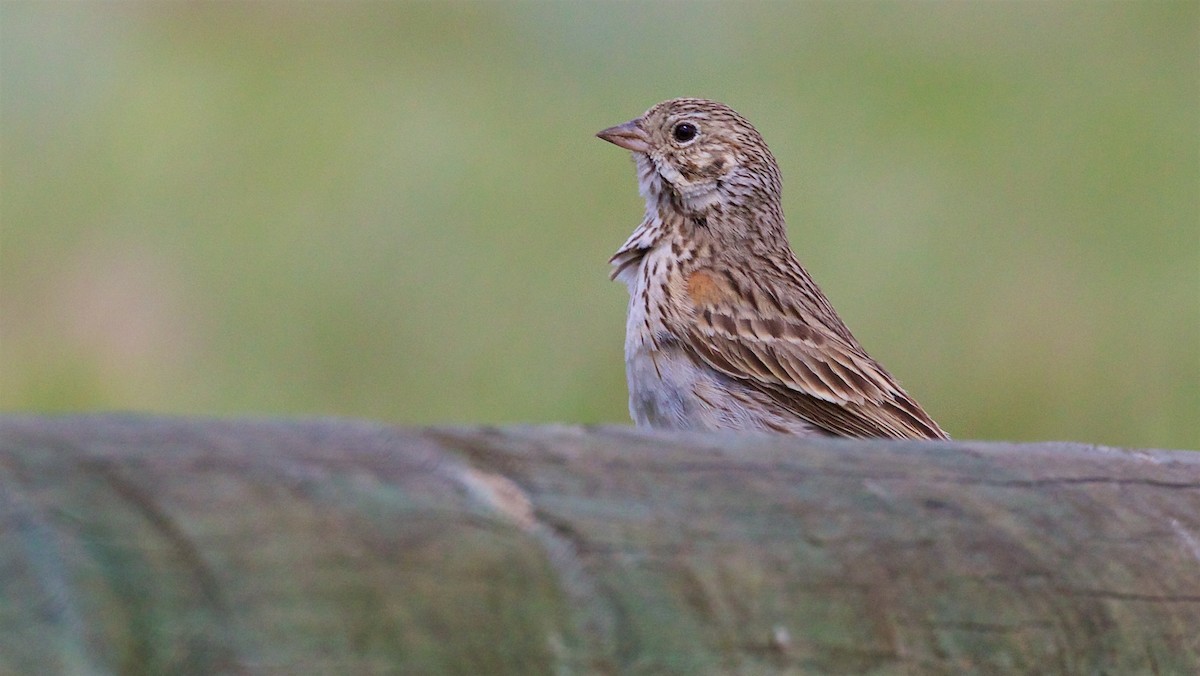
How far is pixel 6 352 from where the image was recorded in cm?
504

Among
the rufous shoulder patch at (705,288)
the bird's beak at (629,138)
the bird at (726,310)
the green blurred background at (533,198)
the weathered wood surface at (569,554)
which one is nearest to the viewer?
the weathered wood surface at (569,554)

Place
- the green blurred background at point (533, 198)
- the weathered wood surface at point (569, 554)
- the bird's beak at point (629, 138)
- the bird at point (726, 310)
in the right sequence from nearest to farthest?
the weathered wood surface at point (569, 554), the bird at point (726, 310), the bird's beak at point (629, 138), the green blurred background at point (533, 198)

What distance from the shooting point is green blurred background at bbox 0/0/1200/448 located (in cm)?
514

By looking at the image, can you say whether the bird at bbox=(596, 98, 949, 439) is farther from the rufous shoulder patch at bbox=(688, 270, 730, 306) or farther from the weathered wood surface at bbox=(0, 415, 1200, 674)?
the weathered wood surface at bbox=(0, 415, 1200, 674)

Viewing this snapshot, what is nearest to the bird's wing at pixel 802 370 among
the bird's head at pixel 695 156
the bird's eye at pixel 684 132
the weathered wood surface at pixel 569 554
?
the bird's head at pixel 695 156

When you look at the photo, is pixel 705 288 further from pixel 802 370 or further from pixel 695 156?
pixel 695 156

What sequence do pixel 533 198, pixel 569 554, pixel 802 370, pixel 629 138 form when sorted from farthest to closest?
1. pixel 533 198
2. pixel 629 138
3. pixel 802 370
4. pixel 569 554

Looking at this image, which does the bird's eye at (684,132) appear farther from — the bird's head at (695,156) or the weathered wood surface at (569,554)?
the weathered wood surface at (569,554)

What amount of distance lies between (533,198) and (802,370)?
6.90 feet

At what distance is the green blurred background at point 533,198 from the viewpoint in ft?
16.9

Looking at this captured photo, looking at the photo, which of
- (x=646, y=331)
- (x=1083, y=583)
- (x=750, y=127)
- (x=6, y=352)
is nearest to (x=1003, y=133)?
(x=750, y=127)

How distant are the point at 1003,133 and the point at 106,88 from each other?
328 cm

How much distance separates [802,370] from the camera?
425 cm

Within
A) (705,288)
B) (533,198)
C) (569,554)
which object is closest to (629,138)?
(705,288)
